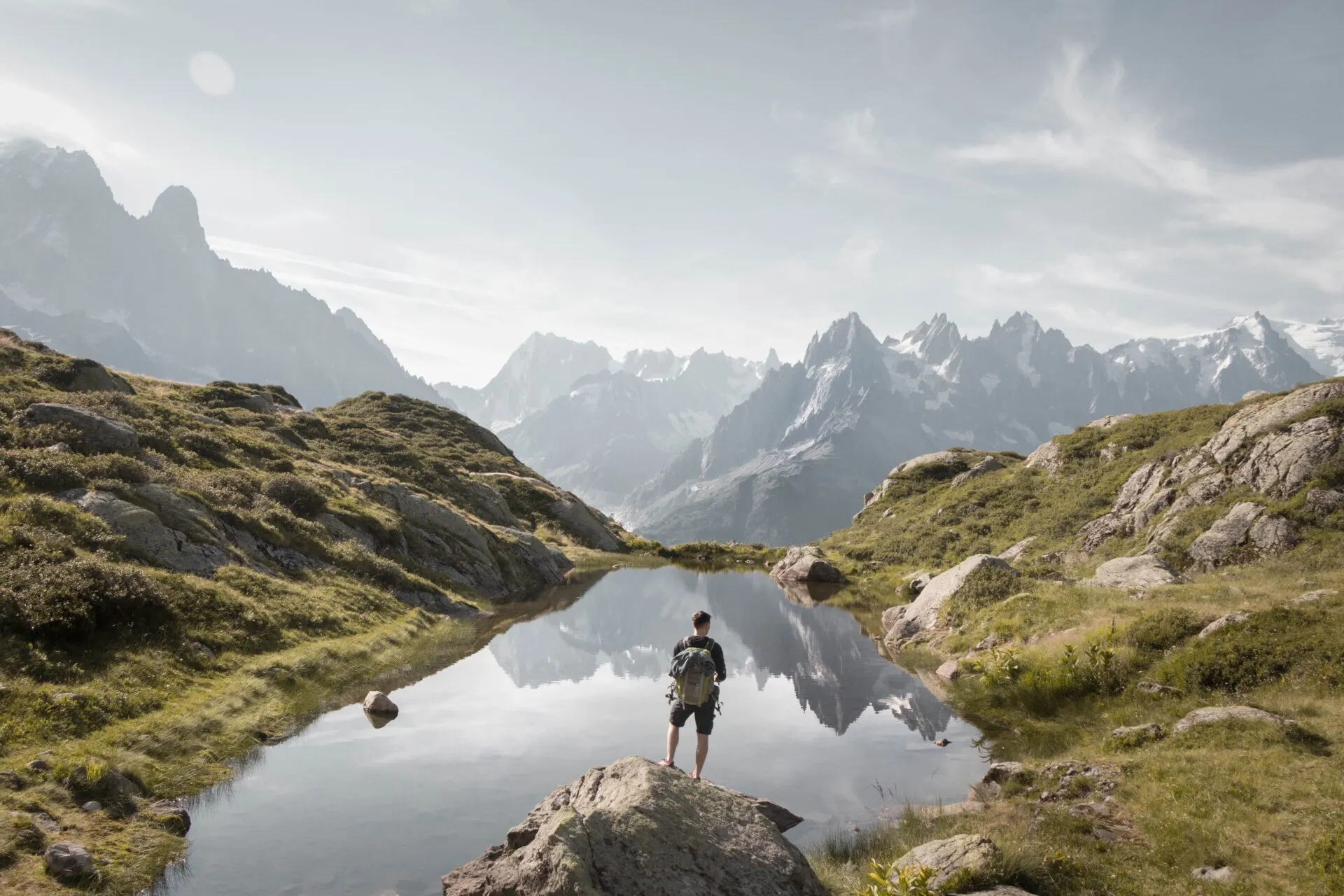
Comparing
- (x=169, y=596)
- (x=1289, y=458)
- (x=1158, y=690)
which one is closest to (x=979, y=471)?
(x=1289, y=458)

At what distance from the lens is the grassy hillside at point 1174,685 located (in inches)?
455

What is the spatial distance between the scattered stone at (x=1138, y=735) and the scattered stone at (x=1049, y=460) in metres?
55.5

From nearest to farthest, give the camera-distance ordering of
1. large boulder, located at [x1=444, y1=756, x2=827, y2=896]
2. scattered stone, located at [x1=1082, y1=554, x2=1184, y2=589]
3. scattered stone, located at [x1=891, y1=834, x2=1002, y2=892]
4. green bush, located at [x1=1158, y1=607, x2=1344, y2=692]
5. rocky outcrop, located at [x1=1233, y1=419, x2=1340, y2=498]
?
large boulder, located at [x1=444, y1=756, x2=827, y2=896]
scattered stone, located at [x1=891, y1=834, x2=1002, y2=892]
green bush, located at [x1=1158, y1=607, x2=1344, y2=692]
scattered stone, located at [x1=1082, y1=554, x2=1184, y2=589]
rocky outcrop, located at [x1=1233, y1=419, x2=1340, y2=498]

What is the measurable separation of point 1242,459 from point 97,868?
50280 mm

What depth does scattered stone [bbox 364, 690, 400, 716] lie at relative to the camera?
858 inches

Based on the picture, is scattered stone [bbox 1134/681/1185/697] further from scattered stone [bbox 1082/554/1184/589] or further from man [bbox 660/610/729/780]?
man [bbox 660/610/729/780]

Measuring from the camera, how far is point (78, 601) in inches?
763

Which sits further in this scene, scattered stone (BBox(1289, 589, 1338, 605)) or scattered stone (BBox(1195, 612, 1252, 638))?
scattered stone (BBox(1289, 589, 1338, 605))

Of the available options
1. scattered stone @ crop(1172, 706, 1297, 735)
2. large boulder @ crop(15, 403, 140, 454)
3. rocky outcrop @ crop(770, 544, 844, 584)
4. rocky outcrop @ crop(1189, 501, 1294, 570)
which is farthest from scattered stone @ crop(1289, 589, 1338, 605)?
large boulder @ crop(15, 403, 140, 454)

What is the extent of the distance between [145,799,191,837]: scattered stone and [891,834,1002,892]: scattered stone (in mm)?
13157

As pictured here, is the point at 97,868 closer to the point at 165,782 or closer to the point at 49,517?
the point at 165,782

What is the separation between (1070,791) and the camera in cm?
1489

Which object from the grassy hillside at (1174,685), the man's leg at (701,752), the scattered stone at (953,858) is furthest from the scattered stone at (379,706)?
the scattered stone at (953,858)

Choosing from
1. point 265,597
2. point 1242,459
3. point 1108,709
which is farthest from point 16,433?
point 1242,459
